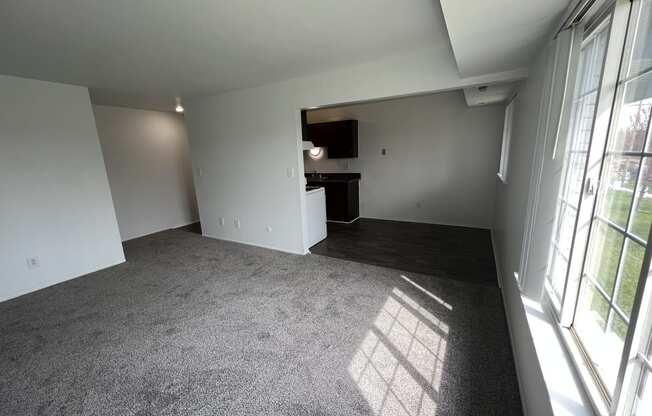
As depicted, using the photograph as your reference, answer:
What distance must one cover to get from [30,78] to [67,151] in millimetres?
819

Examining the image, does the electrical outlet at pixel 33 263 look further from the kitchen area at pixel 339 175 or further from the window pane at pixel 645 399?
the window pane at pixel 645 399

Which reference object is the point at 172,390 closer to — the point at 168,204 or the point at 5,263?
the point at 5,263

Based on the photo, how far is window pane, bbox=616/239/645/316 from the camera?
0.82 metres

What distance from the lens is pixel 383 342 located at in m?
1.98

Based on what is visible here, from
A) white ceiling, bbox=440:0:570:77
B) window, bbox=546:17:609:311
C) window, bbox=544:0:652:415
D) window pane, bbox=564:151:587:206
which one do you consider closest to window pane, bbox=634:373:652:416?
window, bbox=544:0:652:415

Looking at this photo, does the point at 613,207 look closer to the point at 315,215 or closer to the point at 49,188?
the point at 315,215

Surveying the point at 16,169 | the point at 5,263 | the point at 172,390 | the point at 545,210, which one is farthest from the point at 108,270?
the point at 545,210

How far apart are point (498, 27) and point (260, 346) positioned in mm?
2589

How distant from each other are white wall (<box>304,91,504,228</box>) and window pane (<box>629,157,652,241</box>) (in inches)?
164

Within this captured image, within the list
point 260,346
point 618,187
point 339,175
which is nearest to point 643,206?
point 618,187

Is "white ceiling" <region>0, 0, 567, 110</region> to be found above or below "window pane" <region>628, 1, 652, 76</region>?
above

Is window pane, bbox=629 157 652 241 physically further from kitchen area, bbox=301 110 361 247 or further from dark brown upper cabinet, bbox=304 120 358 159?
dark brown upper cabinet, bbox=304 120 358 159

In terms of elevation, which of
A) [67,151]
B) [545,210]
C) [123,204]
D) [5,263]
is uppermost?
[67,151]

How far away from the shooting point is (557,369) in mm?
1090
